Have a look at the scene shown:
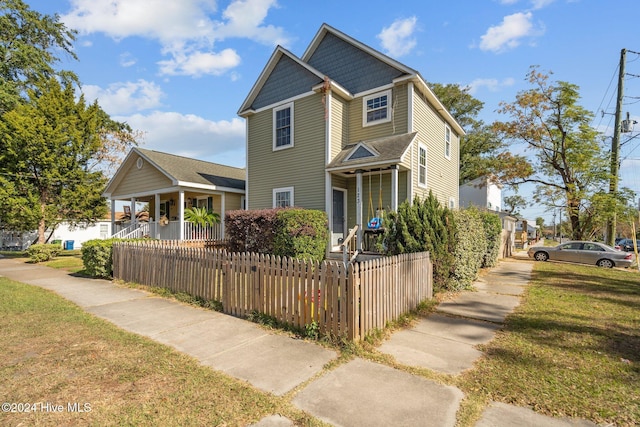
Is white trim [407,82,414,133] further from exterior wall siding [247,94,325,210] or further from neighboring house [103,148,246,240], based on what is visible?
neighboring house [103,148,246,240]

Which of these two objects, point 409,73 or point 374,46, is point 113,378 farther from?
point 374,46

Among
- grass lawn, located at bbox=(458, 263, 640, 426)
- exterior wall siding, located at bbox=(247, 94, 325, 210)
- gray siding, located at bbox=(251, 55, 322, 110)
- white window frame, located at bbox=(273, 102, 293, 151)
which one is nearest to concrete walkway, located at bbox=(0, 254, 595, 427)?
grass lawn, located at bbox=(458, 263, 640, 426)

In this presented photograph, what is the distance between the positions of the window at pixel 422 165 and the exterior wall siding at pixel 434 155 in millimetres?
256

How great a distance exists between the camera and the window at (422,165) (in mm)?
12923

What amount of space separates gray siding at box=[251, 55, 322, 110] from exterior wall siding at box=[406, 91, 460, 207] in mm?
4659

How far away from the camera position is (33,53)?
944 inches

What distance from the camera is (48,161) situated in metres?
19.8

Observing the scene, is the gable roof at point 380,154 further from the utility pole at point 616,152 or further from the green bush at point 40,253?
the green bush at point 40,253

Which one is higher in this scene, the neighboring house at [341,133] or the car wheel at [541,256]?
the neighboring house at [341,133]

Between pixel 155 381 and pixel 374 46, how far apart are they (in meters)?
14.1

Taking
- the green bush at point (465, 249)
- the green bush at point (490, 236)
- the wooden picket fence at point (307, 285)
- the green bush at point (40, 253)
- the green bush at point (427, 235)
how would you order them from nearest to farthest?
the wooden picket fence at point (307, 285) < the green bush at point (427, 235) < the green bush at point (465, 249) < the green bush at point (490, 236) < the green bush at point (40, 253)

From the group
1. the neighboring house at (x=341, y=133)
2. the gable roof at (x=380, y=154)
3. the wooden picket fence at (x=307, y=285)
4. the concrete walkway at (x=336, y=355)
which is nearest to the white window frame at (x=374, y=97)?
the neighboring house at (x=341, y=133)

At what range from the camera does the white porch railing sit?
1623cm

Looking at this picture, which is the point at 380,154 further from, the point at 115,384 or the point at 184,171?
the point at 184,171
